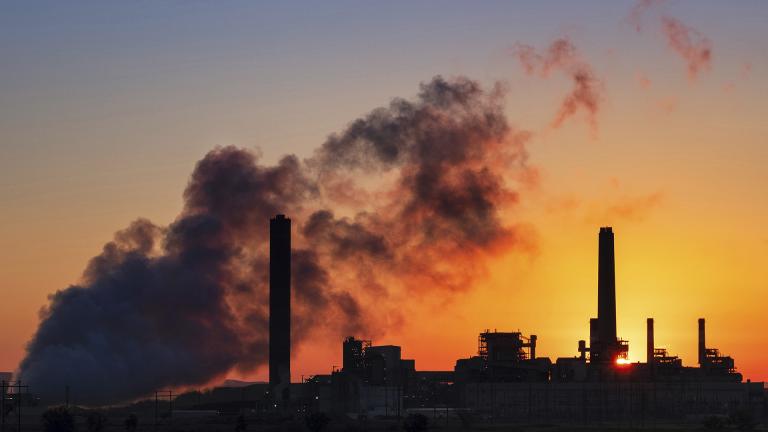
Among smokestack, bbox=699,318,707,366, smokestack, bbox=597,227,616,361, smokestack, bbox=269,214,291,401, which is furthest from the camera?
smokestack, bbox=699,318,707,366

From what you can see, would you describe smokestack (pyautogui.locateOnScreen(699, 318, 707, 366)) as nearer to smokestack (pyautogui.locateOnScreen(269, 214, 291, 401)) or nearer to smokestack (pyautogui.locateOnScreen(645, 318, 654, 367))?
smokestack (pyautogui.locateOnScreen(645, 318, 654, 367))

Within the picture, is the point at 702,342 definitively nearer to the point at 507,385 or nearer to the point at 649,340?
the point at 649,340

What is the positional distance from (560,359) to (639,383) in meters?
11.0

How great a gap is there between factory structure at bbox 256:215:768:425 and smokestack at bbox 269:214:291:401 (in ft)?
0.37

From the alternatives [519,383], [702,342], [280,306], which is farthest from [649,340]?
[280,306]

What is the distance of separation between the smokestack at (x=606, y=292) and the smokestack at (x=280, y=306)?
127 ft

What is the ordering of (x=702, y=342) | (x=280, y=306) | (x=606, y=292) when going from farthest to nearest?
(x=702, y=342) < (x=606, y=292) < (x=280, y=306)

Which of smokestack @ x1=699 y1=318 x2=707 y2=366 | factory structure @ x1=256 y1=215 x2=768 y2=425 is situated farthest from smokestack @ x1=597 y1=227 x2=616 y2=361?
smokestack @ x1=699 y1=318 x2=707 y2=366

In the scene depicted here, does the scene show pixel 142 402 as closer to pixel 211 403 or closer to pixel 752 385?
pixel 211 403

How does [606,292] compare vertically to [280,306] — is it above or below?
above

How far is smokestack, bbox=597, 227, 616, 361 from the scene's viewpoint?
Result: 540ft

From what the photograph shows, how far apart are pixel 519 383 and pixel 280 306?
97.6 ft

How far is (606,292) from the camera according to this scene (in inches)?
6491

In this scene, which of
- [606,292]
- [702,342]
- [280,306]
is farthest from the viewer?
[702,342]
